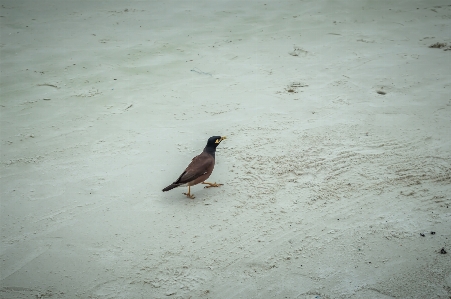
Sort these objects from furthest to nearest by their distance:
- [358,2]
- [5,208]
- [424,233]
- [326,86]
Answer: [358,2]
[326,86]
[5,208]
[424,233]

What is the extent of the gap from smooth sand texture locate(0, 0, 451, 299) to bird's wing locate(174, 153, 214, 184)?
0.92ft

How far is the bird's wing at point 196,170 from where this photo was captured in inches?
131

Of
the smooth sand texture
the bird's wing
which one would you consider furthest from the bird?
the smooth sand texture

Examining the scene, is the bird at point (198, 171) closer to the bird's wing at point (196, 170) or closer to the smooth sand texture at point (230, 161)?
the bird's wing at point (196, 170)

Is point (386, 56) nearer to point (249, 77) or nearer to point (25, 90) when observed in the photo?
point (249, 77)

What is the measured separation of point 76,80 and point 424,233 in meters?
5.06

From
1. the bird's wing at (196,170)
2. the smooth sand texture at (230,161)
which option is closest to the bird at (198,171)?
the bird's wing at (196,170)

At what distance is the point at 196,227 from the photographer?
10.4 feet

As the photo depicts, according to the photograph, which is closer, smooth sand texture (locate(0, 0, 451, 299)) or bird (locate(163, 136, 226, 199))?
smooth sand texture (locate(0, 0, 451, 299))

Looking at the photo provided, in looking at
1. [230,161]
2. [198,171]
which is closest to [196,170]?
[198,171]

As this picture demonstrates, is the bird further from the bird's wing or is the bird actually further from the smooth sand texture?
the smooth sand texture

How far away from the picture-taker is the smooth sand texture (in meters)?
2.77

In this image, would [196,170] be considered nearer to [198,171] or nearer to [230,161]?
[198,171]

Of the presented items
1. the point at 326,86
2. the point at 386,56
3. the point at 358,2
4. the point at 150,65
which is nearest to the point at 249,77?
the point at 326,86
